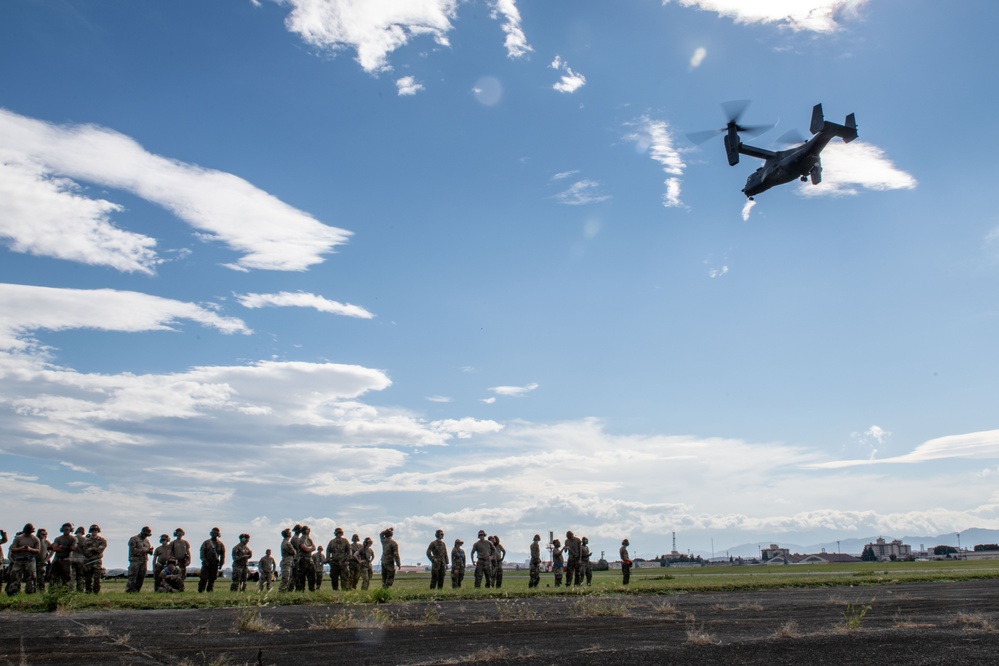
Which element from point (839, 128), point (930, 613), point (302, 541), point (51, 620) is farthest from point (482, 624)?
point (839, 128)

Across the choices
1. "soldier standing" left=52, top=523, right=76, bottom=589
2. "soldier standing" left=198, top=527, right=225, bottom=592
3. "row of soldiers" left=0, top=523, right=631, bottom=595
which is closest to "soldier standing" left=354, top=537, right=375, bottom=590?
"row of soldiers" left=0, top=523, right=631, bottom=595

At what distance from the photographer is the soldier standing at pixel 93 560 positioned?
63.9 ft

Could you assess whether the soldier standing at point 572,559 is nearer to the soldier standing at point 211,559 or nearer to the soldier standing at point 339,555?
the soldier standing at point 339,555

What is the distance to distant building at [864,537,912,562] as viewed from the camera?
115 m

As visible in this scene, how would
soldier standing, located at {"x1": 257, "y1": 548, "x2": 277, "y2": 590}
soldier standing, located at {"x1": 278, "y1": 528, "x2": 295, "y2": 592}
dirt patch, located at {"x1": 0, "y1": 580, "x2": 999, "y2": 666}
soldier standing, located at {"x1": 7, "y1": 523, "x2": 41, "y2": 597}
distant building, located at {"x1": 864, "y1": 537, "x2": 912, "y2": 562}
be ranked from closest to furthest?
dirt patch, located at {"x1": 0, "y1": 580, "x2": 999, "y2": 666} < soldier standing, located at {"x1": 7, "y1": 523, "x2": 41, "y2": 597} < soldier standing, located at {"x1": 278, "y1": 528, "x2": 295, "y2": 592} < soldier standing, located at {"x1": 257, "y1": 548, "x2": 277, "y2": 590} < distant building, located at {"x1": 864, "y1": 537, "x2": 912, "y2": 562}

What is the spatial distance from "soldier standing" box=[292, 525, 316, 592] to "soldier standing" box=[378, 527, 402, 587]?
1.80 m

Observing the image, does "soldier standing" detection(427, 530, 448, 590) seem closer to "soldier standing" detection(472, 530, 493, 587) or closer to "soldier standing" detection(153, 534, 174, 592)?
"soldier standing" detection(472, 530, 493, 587)

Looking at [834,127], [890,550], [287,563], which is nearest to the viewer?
[287,563]

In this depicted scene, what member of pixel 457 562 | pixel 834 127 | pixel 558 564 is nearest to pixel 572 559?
pixel 558 564

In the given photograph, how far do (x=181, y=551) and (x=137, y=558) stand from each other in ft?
3.36

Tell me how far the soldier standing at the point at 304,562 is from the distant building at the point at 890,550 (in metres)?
112

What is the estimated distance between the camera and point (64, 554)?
63.3 ft

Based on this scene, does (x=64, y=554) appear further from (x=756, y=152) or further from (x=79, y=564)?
(x=756, y=152)

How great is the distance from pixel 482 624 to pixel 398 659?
4.27 metres
